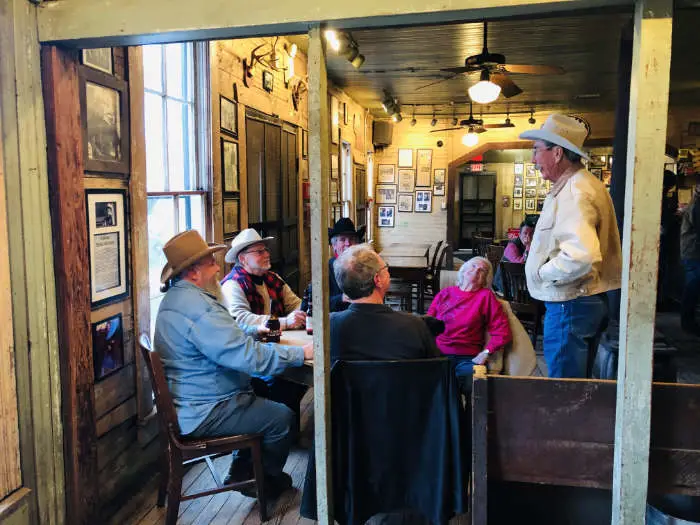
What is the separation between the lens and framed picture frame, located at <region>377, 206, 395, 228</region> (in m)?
11.9

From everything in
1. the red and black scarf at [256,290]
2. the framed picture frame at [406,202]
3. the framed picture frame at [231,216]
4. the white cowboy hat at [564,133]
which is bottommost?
the red and black scarf at [256,290]

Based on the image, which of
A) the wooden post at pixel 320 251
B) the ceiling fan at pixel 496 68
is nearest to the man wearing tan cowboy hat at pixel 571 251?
the wooden post at pixel 320 251

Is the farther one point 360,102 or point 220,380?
point 360,102

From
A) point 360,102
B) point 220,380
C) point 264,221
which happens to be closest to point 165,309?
point 220,380

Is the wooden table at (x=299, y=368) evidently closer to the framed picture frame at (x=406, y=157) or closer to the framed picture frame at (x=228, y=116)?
the framed picture frame at (x=228, y=116)

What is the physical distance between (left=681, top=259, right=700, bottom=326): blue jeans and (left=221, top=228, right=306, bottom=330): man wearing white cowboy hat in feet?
13.4

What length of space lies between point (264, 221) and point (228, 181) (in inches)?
32.7

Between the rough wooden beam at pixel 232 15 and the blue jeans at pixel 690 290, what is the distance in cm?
457

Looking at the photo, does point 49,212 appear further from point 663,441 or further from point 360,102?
point 360,102

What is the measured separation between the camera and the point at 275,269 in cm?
514

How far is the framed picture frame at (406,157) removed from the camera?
11672 mm

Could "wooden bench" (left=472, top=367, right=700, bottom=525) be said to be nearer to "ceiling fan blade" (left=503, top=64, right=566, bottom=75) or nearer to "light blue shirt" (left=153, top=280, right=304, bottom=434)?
"light blue shirt" (left=153, top=280, right=304, bottom=434)

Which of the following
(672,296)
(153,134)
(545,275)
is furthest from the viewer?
(672,296)

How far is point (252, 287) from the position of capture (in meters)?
3.39
